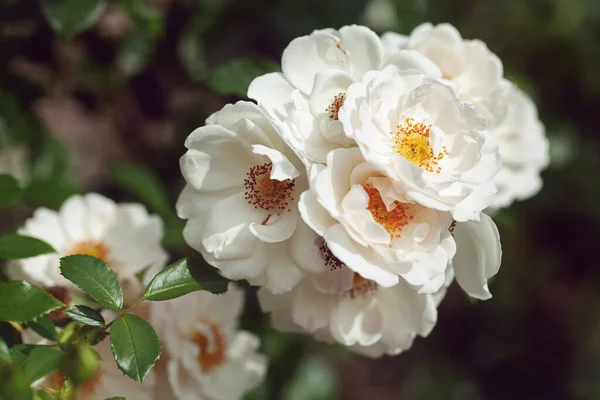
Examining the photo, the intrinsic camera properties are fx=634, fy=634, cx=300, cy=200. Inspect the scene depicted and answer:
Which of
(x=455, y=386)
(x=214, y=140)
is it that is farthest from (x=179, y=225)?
(x=455, y=386)

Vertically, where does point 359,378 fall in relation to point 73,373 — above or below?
below

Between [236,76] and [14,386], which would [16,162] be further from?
[14,386]

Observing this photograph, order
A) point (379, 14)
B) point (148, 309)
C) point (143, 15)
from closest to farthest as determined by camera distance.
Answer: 1. point (148, 309)
2. point (143, 15)
3. point (379, 14)

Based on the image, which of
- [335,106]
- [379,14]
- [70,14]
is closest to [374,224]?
[335,106]

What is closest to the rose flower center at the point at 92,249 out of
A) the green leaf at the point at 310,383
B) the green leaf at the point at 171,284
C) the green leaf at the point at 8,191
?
the green leaf at the point at 8,191

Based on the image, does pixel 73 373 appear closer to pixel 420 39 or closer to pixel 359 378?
pixel 420 39

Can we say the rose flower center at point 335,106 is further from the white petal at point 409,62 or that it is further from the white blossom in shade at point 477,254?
the white blossom in shade at point 477,254

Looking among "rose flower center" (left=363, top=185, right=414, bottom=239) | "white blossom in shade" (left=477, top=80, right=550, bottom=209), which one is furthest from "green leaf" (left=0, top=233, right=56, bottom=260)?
"white blossom in shade" (left=477, top=80, right=550, bottom=209)
